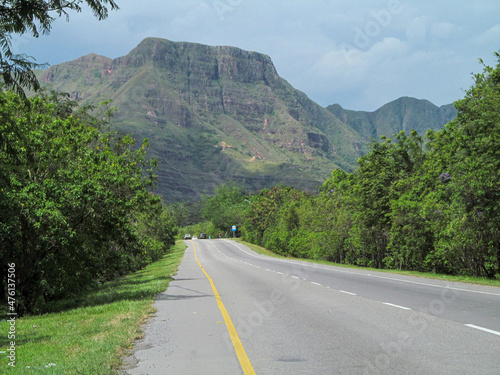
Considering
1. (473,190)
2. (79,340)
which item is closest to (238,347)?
(79,340)

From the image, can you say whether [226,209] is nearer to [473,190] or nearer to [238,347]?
[473,190]

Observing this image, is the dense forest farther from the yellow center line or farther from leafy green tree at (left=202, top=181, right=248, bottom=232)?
leafy green tree at (left=202, top=181, right=248, bottom=232)

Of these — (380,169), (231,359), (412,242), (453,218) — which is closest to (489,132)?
(453,218)

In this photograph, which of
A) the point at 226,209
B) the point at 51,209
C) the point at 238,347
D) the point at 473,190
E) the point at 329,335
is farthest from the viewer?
the point at 226,209

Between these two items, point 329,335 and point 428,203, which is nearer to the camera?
point 329,335

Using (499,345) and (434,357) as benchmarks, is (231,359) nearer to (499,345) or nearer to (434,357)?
(434,357)

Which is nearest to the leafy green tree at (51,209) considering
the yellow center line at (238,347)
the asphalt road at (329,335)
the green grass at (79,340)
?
the green grass at (79,340)
